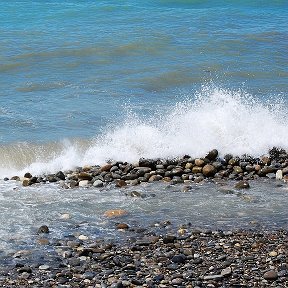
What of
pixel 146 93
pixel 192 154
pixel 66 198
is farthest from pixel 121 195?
pixel 146 93

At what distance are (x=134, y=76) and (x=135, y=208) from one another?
805cm

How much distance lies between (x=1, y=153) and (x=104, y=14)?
13.9m

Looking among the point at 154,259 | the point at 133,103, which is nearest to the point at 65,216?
the point at 154,259

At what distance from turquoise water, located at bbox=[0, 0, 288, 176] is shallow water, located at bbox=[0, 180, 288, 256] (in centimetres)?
148

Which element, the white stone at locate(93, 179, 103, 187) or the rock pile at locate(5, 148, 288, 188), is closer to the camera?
the white stone at locate(93, 179, 103, 187)

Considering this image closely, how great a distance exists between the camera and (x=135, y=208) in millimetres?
9539

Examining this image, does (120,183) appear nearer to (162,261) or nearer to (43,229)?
(43,229)

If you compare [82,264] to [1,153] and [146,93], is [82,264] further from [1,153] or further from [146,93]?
[146,93]

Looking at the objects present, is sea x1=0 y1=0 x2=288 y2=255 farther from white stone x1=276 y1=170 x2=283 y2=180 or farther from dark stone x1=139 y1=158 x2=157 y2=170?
Answer: dark stone x1=139 y1=158 x2=157 y2=170

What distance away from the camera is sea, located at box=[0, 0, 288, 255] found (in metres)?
9.59

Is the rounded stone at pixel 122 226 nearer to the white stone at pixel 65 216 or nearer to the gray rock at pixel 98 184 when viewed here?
the white stone at pixel 65 216

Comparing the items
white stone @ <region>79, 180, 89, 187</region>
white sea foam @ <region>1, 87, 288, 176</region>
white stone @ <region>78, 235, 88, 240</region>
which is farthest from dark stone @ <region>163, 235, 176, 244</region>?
white sea foam @ <region>1, 87, 288, 176</region>

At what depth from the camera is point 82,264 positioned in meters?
7.75

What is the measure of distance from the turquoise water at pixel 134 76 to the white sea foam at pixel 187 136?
22 mm
